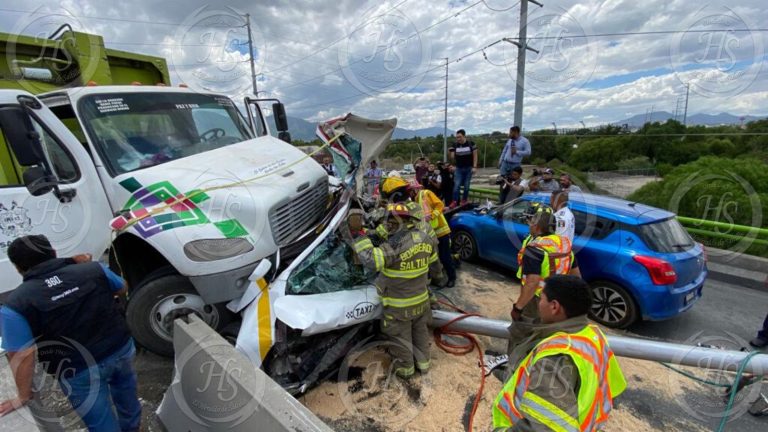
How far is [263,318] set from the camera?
9.77 feet

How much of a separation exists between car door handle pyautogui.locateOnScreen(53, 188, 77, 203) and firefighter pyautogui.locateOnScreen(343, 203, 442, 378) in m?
2.54

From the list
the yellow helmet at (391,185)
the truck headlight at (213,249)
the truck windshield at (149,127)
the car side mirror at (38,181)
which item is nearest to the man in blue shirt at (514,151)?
the yellow helmet at (391,185)

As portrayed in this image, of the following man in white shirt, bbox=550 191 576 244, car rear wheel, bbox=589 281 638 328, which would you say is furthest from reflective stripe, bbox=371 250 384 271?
car rear wheel, bbox=589 281 638 328

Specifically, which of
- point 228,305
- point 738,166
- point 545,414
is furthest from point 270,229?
point 738,166

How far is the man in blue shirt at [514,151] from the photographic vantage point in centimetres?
791

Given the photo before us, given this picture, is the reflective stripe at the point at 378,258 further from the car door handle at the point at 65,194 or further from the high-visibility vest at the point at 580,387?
the car door handle at the point at 65,194

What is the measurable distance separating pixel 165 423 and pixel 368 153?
3682mm

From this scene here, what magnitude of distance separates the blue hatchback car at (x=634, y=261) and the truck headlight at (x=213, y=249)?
155 inches

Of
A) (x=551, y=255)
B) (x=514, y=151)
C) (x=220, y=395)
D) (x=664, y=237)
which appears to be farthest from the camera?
(x=514, y=151)

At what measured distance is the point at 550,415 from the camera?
5.07 feet

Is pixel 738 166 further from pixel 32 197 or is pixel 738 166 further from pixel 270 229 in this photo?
pixel 32 197
